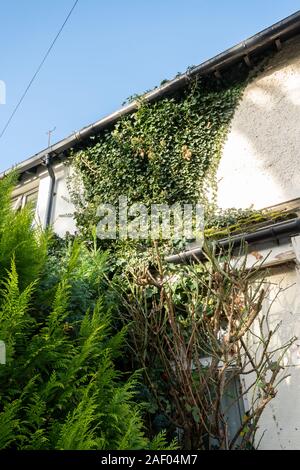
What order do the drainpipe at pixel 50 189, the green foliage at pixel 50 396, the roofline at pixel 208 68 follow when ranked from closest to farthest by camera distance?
1. the green foliage at pixel 50 396
2. the roofline at pixel 208 68
3. the drainpipe at pixel 50 189

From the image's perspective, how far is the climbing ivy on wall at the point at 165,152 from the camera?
6156 millimetres

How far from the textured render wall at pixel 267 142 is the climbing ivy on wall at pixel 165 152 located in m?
0.22

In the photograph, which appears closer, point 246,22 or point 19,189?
point 246,22

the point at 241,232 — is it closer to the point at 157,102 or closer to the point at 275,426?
the point at 275,426

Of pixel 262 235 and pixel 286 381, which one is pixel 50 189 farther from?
pixel 286 381

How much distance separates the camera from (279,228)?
175 inches

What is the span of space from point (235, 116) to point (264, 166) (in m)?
1.21

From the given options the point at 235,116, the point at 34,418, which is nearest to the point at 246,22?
the point at 235,116

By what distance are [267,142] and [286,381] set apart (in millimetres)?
3740

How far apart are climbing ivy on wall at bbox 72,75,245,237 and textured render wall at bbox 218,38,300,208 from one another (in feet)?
0.73

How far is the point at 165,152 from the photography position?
652cm

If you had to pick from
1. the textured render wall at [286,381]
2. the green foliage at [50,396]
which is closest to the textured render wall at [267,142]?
the textured render wall at [286,381]

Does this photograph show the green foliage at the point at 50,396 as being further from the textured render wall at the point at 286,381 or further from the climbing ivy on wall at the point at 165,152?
the climbing ivy on wall at the point at 165,152

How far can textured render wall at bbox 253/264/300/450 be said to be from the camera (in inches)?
145
